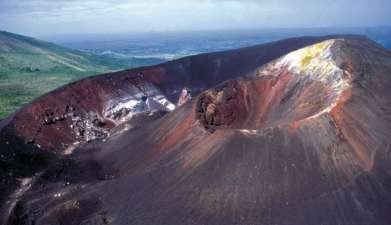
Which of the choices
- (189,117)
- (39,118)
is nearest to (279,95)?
(189,117)

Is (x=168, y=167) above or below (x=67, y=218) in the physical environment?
above

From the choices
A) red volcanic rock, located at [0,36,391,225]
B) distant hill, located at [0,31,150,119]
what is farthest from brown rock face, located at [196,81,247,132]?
distant hill, located at [0,31,150,119]

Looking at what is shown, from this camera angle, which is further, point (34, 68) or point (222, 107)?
point (34, 68)

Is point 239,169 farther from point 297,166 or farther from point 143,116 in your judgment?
point 143,116

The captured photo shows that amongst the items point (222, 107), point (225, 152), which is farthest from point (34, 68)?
point (225, 152)

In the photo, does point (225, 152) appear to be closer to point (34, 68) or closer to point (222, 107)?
point (222, 107)

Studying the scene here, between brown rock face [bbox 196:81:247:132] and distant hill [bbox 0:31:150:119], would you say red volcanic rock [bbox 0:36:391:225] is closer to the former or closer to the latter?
brown rock face [bbox 196:81:247:132]

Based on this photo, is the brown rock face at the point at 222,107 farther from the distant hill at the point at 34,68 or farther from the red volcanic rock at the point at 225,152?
the distant hill at the point at 34,68
